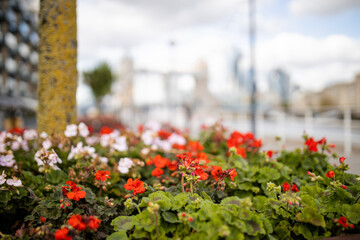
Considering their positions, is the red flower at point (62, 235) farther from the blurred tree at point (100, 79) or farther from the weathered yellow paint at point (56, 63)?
the blurred tree at point (100, 79)

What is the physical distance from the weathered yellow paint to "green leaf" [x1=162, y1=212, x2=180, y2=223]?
5.50ft

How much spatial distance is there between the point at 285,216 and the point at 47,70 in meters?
2.35

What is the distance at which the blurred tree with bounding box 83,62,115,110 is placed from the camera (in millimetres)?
24406

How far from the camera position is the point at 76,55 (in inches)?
104

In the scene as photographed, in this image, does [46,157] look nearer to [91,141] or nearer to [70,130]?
[70,130]

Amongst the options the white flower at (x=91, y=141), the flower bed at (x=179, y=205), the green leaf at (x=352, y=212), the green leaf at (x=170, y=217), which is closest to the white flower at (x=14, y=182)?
the flower bed at (x=179, y=205)

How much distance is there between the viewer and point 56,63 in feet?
8.25

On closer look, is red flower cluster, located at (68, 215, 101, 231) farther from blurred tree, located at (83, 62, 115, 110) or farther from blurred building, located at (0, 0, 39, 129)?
blurred tree, located at (83, 62, 115, 110)

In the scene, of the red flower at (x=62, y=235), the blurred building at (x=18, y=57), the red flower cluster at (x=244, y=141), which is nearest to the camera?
the red flower at (x=62, y=235)

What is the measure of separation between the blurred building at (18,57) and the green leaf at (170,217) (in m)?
12.9

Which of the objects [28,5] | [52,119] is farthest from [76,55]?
[28,5]

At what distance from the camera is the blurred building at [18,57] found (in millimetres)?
15289

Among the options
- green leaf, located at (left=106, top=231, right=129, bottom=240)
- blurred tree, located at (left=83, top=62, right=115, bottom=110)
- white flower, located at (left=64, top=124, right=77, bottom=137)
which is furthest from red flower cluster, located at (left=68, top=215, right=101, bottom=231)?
blurred tree, located at (left=83, top=62, right=115, bottom=110)

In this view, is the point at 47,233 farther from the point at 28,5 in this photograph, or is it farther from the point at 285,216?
the point at 28,5
